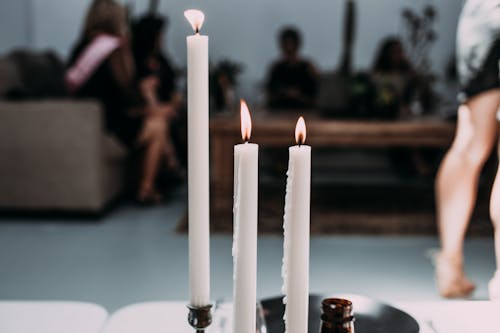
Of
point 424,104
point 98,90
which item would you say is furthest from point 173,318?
point 424,104

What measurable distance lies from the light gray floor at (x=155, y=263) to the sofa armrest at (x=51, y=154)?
128 millimetres

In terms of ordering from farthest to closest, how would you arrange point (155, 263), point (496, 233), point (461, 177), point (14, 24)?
1. point (14, 24)
2. point (155, 263)
3. point (461, 177)
4. point (496, 233)

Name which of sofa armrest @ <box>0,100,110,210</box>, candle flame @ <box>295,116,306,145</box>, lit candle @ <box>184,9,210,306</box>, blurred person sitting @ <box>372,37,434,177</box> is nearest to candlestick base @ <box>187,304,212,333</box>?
lit candle @ <box>184,9,210,306</box>

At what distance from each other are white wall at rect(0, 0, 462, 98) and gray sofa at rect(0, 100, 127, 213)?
2.55 m

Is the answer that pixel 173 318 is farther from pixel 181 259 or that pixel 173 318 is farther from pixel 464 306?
pixel 181 259

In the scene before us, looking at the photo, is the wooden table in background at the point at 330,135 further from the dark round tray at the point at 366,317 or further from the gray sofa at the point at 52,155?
the dark round tray at the point at 366,317

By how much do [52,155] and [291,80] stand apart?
6.88ft

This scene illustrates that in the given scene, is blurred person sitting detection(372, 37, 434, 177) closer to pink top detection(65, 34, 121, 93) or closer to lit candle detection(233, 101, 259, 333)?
pink top detection(65, 34, 121, 93)

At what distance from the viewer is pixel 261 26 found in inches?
224

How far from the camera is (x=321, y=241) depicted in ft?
9.62

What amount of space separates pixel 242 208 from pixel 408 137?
9.65ft

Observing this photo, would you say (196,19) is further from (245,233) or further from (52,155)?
(52,155)

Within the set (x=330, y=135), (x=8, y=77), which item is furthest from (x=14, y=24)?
(x=330, y=135)

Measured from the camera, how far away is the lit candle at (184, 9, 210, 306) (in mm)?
475
